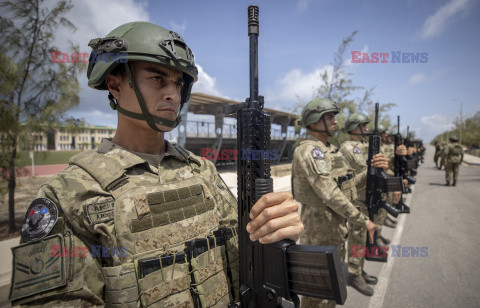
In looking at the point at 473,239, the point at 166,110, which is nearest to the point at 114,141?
the point at 166,110

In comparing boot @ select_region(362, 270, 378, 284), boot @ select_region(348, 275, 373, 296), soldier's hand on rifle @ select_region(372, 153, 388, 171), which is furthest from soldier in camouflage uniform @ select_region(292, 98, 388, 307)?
boot @ select_region(362, 270, 378, 284)

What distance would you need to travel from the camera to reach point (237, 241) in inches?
61.6

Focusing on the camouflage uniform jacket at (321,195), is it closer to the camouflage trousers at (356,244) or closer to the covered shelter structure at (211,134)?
the camouflage trousers at (356,244)

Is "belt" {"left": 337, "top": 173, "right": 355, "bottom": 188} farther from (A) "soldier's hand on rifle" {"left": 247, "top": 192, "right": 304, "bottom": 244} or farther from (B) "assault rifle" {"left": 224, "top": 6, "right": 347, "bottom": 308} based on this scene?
(A) "soldier's hand on rifle" {"left": 247, "top": 192, "right": 304, "bottom": 244}

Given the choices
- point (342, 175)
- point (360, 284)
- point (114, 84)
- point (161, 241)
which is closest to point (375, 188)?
point (342, 175)

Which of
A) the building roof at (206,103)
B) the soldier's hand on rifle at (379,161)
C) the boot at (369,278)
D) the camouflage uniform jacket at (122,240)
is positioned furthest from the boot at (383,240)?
the building roof at (206,103)

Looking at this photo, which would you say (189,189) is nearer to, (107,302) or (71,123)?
(107,302)

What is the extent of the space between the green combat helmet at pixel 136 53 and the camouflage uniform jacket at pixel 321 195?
1.89 m

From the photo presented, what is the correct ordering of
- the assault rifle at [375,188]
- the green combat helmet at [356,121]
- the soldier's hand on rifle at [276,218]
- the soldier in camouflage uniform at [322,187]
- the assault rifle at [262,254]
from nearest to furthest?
1. the soldier's hand on rifle at [276,218]
2. the assault rifle at [262,254]
3. the soldier in camouflage uniform at [322,187]
4. the assault rifle at [375,188]
5. the green combat helmet at [356,121]

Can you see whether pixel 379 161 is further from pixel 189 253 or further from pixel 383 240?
pixel 189 253

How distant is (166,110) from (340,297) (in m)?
1.39

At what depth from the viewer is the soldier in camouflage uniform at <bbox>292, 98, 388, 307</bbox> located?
8.94 feet

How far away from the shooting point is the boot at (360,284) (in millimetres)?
3357

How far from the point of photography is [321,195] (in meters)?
2.76
